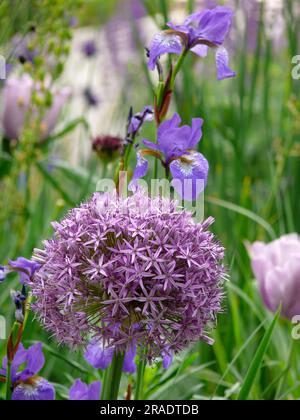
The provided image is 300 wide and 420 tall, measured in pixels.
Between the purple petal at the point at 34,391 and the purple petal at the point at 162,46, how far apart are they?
30 centimetres

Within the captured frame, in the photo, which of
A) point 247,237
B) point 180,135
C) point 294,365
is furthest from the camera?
point 247,237

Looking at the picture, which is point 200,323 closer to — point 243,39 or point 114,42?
point 243,39

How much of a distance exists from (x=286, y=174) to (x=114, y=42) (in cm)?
168

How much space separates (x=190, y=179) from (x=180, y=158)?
3cm

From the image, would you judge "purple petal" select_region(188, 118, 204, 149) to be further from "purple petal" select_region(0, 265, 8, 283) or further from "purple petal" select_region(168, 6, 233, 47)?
"purple petal" select_region(0, 265, 8, 283)

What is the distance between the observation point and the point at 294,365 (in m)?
1.14

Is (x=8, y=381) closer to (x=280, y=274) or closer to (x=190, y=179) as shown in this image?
(x=190, y=179)

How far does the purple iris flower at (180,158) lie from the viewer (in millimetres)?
627

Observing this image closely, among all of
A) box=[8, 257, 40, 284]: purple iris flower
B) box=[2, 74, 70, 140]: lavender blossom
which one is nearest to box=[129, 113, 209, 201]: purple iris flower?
box=[8, 257, 40, 284]: purple iris flower

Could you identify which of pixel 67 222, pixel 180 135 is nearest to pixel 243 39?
pixel 180 135

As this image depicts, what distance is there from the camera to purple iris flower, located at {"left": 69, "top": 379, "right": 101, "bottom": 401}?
2.37ft

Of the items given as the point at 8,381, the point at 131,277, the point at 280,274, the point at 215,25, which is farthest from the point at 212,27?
the point at 280,274

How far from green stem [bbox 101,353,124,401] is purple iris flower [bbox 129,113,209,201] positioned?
147 millimetres

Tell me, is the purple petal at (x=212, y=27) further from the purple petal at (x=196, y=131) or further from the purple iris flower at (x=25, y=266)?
the purple iris flower at (x=25, y=266)
